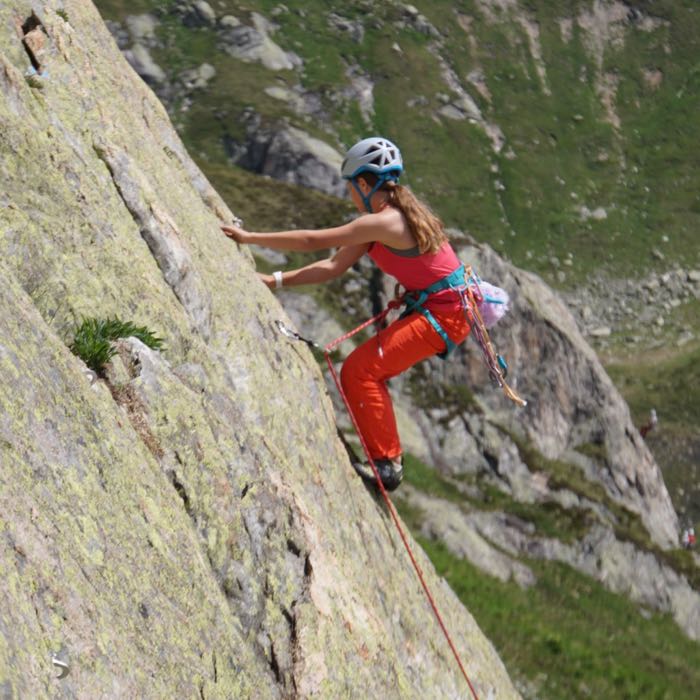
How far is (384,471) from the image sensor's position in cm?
1205

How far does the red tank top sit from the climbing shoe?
2375 mm

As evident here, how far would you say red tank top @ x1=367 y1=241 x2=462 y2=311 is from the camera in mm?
11500

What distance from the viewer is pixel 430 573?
43.2ft

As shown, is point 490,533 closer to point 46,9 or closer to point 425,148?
point 46,9

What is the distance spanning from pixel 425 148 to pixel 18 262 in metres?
95.3

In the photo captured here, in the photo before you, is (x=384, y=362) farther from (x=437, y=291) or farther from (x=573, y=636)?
(x=573, y=636)

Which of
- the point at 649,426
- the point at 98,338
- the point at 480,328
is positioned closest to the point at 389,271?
the point at 480,328

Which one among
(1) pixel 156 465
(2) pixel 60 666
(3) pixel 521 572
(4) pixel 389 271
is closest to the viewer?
(2) pixel 60 666

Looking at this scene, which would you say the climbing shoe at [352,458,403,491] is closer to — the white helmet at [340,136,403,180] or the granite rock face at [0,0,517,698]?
the granite rock face at [0,0,517,698]

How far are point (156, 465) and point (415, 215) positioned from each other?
18.4 ft

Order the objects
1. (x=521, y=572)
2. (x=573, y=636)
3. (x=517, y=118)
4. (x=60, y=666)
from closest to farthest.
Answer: (x=60, y=666), (x=573, y=636), (x=521, y=572), (x=517, y=118)

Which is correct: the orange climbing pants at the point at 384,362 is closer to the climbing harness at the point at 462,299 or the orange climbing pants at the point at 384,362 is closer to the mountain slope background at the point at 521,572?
the climbing harness at the point at 462,299

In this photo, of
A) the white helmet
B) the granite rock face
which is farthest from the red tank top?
the granite rock face

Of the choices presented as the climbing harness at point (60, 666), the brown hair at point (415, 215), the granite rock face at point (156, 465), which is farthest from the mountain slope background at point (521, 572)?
the brown hair at point (415, 215)
